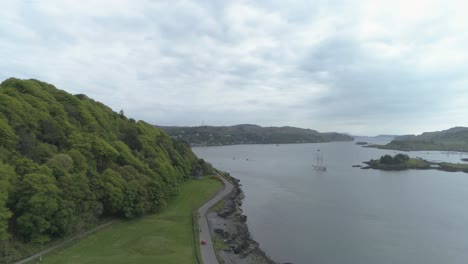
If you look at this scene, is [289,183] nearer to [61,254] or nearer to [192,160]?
[192,160]

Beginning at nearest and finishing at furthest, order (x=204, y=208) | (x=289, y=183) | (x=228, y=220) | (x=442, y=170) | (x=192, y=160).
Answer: (x=228, y=220) < (x=204, y=208) < (x=192, y=160) < (x=289, y=183) < (x=442, y=170)

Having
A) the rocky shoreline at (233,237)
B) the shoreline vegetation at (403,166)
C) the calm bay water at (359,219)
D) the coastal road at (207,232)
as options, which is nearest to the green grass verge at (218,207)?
the rocky shoreline at (233,237)

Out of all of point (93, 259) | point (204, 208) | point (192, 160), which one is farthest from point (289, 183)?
point (93, 259)

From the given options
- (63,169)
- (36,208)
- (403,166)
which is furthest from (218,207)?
(403,166)

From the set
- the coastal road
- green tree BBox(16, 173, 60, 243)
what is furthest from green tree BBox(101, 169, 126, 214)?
the coastal road

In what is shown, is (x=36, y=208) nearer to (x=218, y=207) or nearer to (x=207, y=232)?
(x=207, y=232)

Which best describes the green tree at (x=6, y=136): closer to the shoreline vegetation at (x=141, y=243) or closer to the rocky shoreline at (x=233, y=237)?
the shoreline vegetation at (x=141, y=243)
